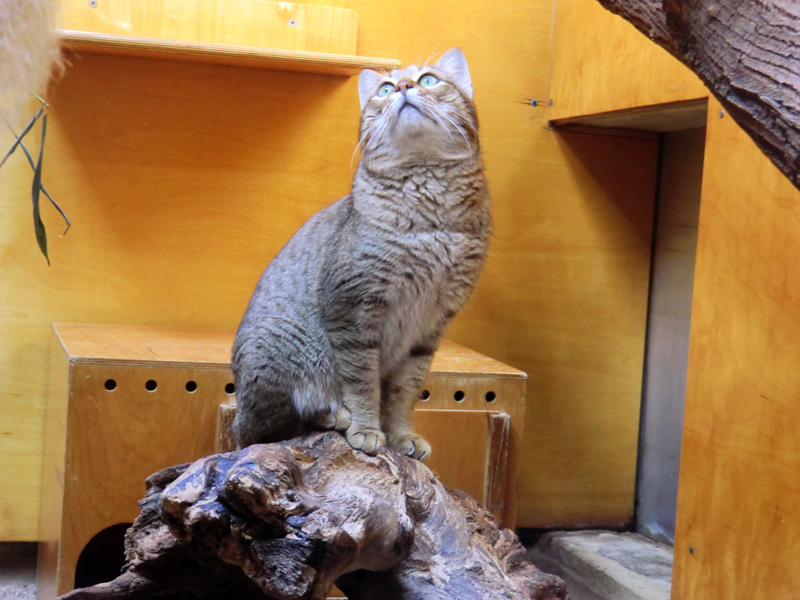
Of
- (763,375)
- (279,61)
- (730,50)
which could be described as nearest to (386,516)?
(730,50)

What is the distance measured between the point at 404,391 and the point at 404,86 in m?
0.64

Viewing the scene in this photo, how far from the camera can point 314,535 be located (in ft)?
3.62

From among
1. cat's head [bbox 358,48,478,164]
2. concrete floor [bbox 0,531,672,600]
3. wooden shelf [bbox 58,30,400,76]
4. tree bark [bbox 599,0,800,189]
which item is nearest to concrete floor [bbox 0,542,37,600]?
concrete floor [bbox 0,531,672,600]

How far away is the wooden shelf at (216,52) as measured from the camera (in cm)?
222

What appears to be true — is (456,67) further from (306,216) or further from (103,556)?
(103,556)

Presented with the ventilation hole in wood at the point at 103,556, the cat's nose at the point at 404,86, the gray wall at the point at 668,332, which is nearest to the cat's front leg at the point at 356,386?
the cat's nose at the point at 404,86

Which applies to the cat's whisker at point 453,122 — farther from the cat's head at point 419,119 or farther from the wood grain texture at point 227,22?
the wood grain texture at point 227,22

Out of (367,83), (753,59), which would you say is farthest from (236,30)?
(753,59)

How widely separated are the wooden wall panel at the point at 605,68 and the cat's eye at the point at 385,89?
0.78 m

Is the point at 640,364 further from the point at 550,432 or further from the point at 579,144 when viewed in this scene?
the point at 579,144

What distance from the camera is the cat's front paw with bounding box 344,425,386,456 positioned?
1582 millimetres

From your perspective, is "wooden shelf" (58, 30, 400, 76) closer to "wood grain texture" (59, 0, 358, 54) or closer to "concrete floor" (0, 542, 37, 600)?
"wood grain texture" (59, 0, 358, 54)

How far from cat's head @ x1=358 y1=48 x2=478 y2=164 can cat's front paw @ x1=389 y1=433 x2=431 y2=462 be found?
0.58 m

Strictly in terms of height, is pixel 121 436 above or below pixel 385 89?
below
